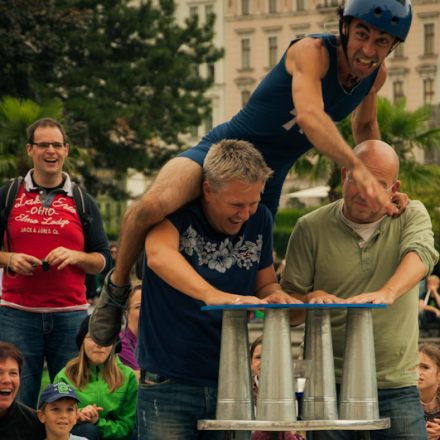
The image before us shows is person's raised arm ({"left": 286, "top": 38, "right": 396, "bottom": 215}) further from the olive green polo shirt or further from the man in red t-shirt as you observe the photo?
the man in red t-shirt

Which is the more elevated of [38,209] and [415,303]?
[38,209]

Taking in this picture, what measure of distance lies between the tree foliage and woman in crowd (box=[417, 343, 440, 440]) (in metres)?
32.0

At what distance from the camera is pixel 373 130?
702 cm

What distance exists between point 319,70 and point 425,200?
2424 cm

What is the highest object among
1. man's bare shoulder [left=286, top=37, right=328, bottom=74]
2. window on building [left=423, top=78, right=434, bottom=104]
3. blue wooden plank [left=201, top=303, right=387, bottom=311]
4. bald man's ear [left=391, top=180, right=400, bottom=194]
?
window on building [left=423, top=78, right=434, bottom=104]

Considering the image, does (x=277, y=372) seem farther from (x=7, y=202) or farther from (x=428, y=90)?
(x=428, y=90)

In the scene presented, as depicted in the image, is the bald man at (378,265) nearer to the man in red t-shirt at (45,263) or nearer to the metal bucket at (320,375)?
the metal bucket at (320,375)

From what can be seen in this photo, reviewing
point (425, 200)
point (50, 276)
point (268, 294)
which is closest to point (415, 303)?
point (268, 294)

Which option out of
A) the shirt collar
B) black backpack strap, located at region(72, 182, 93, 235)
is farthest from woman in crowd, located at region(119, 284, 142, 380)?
the shirt collar

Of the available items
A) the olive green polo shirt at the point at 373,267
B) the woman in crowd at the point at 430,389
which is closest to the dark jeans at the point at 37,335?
the woman in crowd at the point at 430,389

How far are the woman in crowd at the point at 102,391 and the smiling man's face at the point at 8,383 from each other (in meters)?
0.78

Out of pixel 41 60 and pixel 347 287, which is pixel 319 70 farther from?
pixel 41 60

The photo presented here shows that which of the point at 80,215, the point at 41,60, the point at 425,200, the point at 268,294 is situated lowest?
the point at 268,294

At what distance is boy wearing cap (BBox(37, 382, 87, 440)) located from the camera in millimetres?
8320
